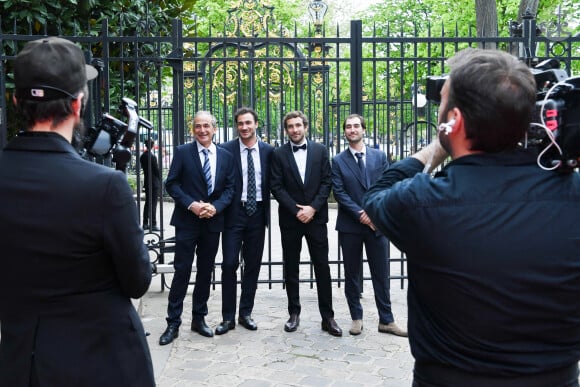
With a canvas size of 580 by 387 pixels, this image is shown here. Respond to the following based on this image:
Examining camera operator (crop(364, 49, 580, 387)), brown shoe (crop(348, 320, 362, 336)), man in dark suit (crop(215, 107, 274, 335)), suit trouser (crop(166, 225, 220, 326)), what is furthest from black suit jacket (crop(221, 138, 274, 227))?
camera operator (crop(364, 49, 580, 387))

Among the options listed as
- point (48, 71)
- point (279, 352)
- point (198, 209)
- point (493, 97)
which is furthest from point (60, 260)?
point (198, 209)

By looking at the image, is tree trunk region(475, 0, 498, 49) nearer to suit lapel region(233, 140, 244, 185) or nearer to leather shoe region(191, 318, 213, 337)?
suit lapel region(233, 140, 244, 185)

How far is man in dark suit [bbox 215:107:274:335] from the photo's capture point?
6.69 meters

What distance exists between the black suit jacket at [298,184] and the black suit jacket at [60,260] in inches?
177

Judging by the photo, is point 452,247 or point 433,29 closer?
point 452,247

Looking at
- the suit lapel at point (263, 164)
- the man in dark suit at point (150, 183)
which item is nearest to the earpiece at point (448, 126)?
the suit lapel at point (263, 164)

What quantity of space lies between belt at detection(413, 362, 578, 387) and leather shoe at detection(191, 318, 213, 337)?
15.2 feet

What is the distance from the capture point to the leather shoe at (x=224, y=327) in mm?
A: 6520

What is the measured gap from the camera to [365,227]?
6.63 metres

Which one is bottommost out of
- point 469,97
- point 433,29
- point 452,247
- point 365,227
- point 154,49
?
point 365,227

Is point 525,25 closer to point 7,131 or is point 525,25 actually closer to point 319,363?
point 319,363

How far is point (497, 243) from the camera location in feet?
6.31

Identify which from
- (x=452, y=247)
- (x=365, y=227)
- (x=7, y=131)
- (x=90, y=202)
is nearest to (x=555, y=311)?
(x=452, y=247)

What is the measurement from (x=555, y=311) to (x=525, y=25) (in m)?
6.55
